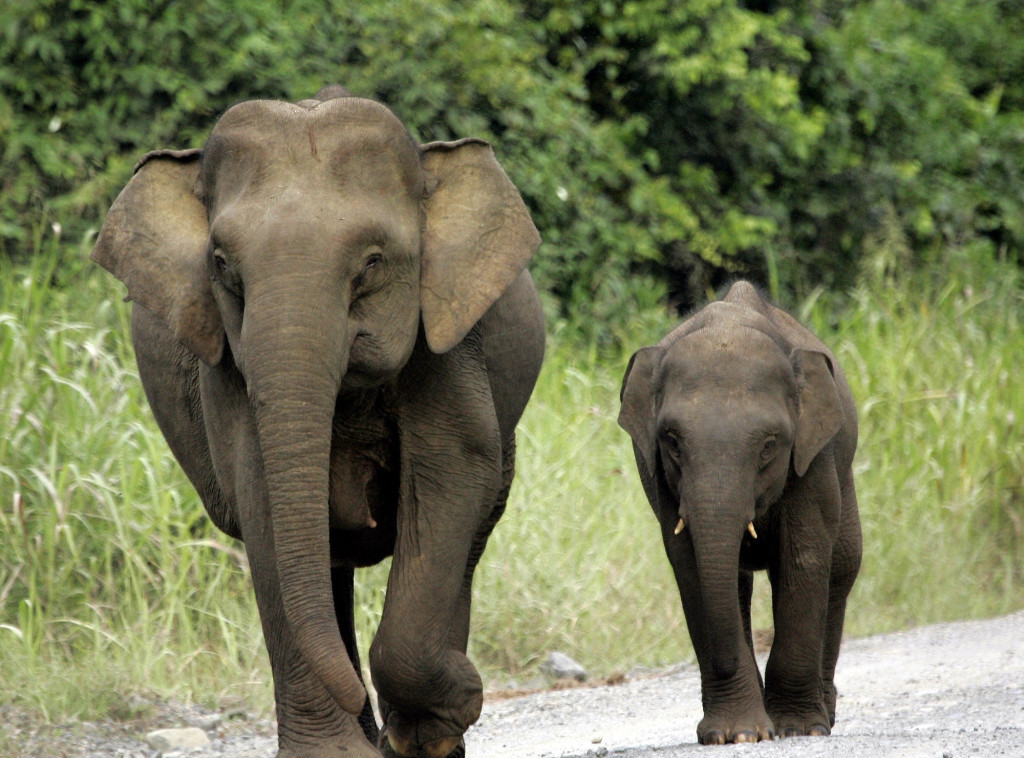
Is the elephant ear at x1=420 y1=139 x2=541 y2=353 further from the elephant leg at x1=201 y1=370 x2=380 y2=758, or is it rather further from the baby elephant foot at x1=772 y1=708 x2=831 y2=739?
A: the baby elephant foot at x1=772 y1=708 x2=831 y2=739

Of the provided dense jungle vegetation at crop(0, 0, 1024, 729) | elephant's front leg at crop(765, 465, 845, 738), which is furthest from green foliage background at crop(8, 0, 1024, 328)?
elephant's front leg at crop(765, 465, 845, 738)

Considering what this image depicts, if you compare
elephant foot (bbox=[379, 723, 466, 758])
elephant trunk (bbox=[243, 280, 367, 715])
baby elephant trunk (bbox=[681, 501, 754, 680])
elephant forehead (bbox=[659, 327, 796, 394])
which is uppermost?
Result: elephant trunk (bbox=[243, 280, 367, 715])

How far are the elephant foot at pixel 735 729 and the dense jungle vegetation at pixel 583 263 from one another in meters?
2.38

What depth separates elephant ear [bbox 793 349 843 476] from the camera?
6.38m

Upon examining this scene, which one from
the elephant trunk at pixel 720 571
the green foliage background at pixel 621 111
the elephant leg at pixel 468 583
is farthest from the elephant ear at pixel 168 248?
the green foliage background at pixel 621 111

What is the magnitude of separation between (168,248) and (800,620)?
286 centimetres

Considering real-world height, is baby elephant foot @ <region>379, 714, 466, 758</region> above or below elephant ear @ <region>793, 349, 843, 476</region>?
below

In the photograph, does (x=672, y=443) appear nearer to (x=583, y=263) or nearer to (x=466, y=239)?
(x=466, y=239)

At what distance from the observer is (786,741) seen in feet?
18.5

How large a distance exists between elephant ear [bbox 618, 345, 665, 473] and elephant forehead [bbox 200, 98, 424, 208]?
6.34 feet

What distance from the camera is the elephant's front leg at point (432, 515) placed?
5.09 m

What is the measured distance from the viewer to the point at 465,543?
5.22m

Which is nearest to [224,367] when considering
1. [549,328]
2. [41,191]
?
[41,191]

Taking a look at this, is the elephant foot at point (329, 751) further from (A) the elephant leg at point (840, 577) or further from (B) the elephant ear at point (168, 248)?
(A) the elephant leg at point (840, 577)
